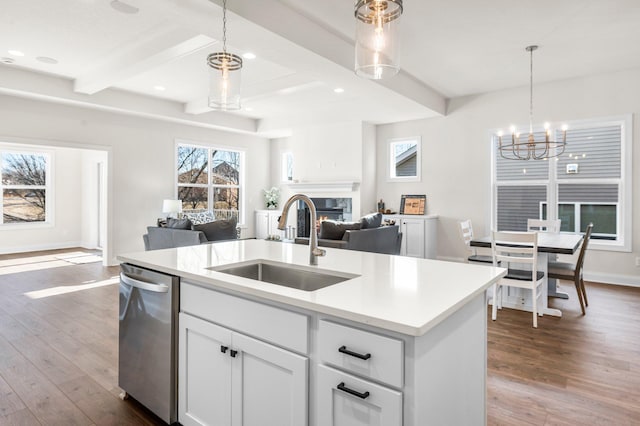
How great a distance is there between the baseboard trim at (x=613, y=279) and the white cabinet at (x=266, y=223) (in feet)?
19.3

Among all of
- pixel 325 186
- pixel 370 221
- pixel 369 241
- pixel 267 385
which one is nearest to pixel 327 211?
pixel 325 186

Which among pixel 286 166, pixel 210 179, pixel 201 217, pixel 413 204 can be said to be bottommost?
pixel 201 217

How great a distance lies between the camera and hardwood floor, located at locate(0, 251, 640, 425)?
2.15 m

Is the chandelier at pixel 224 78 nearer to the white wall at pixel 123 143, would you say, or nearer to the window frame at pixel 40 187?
the white wall at pixel 123 143

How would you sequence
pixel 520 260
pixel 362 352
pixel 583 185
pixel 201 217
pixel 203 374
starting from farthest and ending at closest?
1. pixel 201 217
2. pixel 583 185
3. pixel 520 260
4. pixel 203 374
5. pixel 362 352

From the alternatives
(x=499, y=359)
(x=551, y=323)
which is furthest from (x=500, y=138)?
(x=499, y=359)

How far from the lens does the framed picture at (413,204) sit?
23.0 ft

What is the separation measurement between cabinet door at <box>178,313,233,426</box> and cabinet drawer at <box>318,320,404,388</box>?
1.74 ft

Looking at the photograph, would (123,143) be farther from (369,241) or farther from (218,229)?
(369,241)

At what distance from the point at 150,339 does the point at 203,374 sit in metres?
0.45

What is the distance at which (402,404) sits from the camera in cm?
112

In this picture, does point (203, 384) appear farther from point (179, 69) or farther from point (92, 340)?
point (179, 69)

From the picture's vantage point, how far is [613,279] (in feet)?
17.4

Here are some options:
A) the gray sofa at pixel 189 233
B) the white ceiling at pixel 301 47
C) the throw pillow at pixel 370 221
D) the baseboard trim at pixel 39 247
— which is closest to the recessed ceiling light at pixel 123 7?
the white ceiling at pixel 301 47
